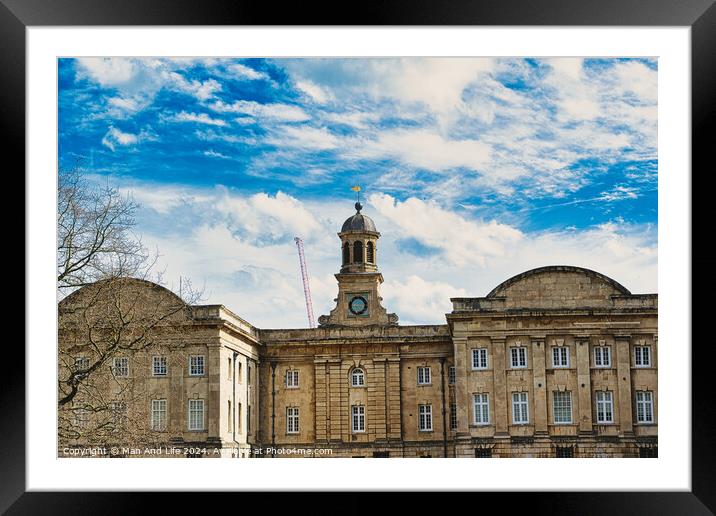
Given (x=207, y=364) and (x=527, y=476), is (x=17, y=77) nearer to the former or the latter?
(x=527, y=476)

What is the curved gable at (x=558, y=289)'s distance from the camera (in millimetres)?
40656

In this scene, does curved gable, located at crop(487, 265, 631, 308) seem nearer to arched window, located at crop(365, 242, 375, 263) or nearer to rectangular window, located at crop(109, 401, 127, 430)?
arched window, located at crop(365, 242, 375, 263)

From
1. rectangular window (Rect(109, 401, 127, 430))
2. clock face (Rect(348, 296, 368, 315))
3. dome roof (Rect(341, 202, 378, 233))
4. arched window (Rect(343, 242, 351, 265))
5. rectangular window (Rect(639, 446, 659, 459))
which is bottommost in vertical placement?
rectangular window (Rect(639, 446, 659, 459))

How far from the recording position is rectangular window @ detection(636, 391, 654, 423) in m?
40.9

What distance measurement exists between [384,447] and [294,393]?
14.7 feet

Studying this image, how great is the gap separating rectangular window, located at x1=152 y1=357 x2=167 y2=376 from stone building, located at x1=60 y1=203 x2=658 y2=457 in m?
0.11

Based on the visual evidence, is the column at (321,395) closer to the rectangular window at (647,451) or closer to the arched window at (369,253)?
the arched window at (369,253)

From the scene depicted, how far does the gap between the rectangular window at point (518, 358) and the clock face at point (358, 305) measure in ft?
27.1

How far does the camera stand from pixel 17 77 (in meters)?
11.5

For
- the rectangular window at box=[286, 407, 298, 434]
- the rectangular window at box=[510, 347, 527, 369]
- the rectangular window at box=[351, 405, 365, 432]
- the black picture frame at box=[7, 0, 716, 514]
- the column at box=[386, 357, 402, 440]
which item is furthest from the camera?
the rectangular window at box=[351, 405, 365, 432]

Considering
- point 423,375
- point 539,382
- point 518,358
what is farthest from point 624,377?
point 423,375

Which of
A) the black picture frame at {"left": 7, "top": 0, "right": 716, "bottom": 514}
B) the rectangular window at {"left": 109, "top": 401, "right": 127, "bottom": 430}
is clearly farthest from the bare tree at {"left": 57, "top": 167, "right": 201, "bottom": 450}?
the black picture frame at {"left": 7, "top": 0, "right": 716, "bottom": 514}

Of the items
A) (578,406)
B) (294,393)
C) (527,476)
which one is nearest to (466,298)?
(578,406)

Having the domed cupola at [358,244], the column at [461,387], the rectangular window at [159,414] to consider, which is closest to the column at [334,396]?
the domed cupola at [358,244]
